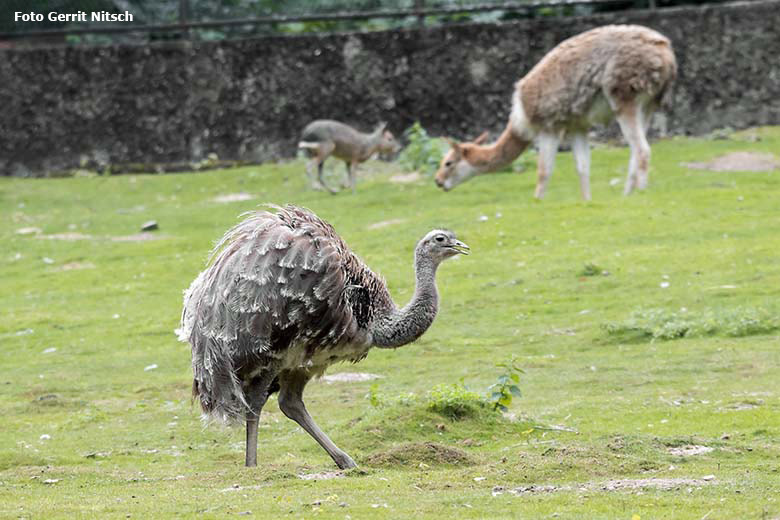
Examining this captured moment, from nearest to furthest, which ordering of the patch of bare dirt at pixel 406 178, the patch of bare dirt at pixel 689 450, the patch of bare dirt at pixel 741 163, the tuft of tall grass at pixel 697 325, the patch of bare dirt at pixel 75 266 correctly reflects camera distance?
the patch of bare dirt at pixel 689 450 → the tuft of tall grass at pixel 697 325 → the patch of bare dirt at pixel 75 266 → the patch of bare dirt at pixel 741 163 → the patch of bare dirt at pixel 406 178

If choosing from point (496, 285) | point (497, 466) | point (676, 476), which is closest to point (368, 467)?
point (497, 466)

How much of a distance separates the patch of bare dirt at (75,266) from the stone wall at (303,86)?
7.32 meters

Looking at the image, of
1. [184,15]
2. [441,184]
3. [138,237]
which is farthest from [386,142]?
[138,237]

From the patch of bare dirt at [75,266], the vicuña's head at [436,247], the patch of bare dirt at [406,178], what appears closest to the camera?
the vicuña's head at [436,247]

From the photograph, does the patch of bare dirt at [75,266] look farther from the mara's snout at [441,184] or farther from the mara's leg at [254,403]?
the mara's leg at [254,403]

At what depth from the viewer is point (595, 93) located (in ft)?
58.0

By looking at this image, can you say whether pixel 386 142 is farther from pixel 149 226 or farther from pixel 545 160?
Answer: pixel 149 226

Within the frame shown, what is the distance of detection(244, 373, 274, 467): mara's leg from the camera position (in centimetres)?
773

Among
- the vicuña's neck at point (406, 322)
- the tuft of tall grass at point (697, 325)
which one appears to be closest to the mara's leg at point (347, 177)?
the tuft of tall grass at point (697, 325)

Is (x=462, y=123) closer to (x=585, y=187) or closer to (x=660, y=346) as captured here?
(x=585, y=187)

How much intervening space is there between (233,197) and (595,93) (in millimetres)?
6152

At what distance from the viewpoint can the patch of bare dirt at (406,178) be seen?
820 inches

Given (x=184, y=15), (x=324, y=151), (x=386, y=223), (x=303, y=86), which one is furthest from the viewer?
(x=184, y=15)

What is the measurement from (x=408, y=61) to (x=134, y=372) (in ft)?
41.5
